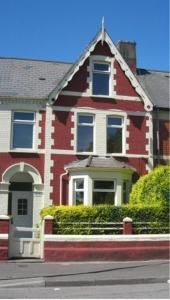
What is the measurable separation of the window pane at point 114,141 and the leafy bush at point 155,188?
340cm

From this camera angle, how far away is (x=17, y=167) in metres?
21.9

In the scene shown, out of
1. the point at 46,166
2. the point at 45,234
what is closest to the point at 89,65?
the point at 46,166

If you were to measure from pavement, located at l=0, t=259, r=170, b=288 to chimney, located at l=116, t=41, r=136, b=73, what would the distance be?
45.1 feet

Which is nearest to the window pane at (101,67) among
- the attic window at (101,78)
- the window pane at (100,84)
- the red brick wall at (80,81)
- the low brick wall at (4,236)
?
the attic window at (101,78)

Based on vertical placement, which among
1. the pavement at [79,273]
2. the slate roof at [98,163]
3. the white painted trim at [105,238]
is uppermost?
the slate roof at [98,163]

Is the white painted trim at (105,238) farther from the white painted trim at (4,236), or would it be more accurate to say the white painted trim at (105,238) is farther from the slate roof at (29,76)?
the slate roof at (29,76)

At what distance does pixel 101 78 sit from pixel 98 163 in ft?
15.2

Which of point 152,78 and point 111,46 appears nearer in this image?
point 111,46

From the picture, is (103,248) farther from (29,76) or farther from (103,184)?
(29,76)

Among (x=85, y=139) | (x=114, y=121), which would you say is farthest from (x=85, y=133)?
(x=114, y=121)

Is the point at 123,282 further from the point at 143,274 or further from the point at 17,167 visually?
the point at 17,167

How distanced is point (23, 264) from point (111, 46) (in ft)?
40.5

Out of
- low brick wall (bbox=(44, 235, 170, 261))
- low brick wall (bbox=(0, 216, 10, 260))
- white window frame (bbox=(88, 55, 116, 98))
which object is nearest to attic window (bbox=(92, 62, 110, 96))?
white window frame (bbox=(88, 55, 116, 98))

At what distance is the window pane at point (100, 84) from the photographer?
77.2 feet
